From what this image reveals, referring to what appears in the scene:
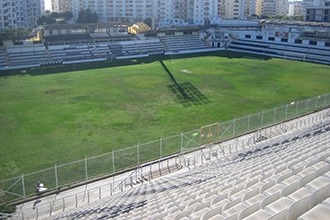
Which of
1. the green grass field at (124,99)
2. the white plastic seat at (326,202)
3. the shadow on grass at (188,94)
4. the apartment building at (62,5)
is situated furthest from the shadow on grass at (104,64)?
the apartment building at (62,5)

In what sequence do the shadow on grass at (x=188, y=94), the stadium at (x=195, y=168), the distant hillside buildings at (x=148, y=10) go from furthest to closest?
the distant hillside buildings at (x=148, y=10), the shadow on grass at (x=188, y=94), the stadium at (x=195, y=168)

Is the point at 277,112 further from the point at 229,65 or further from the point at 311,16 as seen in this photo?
the point at 311,16

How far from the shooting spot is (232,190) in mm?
8953

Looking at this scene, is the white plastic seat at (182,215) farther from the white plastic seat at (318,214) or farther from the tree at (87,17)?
the tree at (87,17)

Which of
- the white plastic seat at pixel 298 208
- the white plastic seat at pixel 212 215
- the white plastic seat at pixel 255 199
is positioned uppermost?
the white plastic seat at pixel 298 208

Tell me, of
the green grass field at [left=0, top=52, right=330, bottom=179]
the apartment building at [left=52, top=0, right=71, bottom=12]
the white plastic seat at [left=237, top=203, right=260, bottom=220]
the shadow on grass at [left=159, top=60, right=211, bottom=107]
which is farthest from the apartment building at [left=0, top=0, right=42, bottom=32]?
the white plastic seat at [left=237, top=203, right=260, bottom=220]

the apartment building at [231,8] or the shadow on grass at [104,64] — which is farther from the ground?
the apartment building at [231,8]

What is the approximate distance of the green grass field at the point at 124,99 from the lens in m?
22.9

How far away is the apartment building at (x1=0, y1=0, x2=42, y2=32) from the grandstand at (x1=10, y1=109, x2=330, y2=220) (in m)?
64.1

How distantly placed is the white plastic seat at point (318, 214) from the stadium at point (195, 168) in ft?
0.05

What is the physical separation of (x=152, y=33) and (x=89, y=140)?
150 feet

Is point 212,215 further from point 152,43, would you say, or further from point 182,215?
point 152,43

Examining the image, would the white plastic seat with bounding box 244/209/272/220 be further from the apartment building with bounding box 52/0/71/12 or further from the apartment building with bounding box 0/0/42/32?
the apartment building with bounding box 52/0/71/12

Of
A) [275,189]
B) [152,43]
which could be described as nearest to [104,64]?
[152,43]
